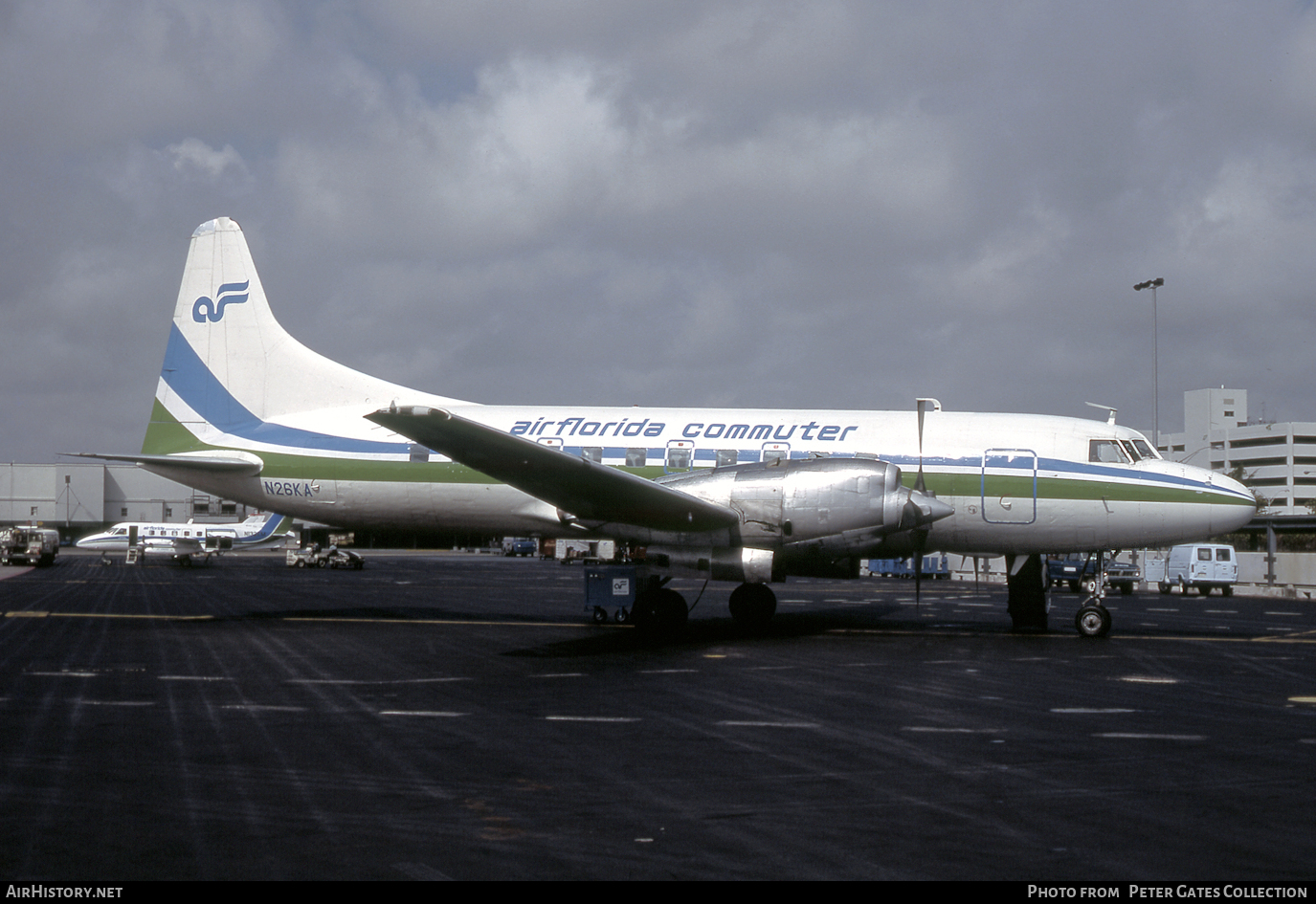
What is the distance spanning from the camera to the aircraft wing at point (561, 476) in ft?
54.9

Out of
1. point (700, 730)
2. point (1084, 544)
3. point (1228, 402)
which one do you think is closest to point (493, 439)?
point (700, 730)

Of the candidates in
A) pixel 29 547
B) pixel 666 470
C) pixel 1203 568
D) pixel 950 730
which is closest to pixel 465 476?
pixel 666 470

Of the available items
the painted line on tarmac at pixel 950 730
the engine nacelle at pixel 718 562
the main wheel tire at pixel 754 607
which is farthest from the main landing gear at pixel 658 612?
the painted line on tarmac at pixel 950 730

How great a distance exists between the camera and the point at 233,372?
1014 inches

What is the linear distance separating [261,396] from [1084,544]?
1926 cm

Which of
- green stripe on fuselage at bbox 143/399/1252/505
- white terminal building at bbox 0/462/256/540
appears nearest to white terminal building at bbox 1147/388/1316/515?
white terminal building at bbox 0/462/256/540

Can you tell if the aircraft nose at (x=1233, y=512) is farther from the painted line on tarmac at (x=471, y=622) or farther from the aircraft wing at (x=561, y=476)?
the painted line on tarmac at (x=471, y=622)

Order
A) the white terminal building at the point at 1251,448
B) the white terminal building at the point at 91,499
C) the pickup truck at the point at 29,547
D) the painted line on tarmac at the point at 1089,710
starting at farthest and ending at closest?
the white terminal building at the point at 1251,448
the white terminal building at the point at 91,499
the pickup truck at the point at 29,547
the painted line on tarmac at the point at 1089,710

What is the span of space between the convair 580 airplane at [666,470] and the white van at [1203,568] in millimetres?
23999

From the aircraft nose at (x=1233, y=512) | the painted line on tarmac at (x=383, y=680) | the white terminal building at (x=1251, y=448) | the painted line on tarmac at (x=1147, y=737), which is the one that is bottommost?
the painted line on tarmac at (x=383, y=680)

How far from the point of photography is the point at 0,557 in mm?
63969

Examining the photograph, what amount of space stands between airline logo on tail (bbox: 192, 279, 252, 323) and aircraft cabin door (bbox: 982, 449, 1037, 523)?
18387 mm

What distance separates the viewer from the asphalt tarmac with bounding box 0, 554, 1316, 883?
651 centimetres

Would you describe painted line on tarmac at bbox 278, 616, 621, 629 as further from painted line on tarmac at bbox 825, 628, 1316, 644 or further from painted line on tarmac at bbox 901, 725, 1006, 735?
painted line on tarmac at bbox 901, 725, 1006, 735
